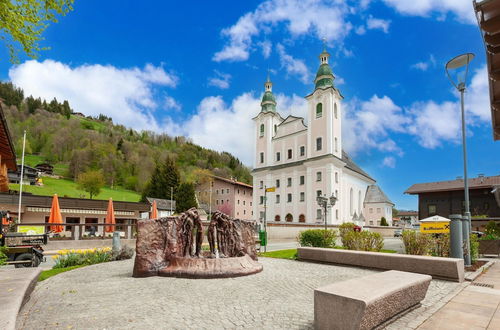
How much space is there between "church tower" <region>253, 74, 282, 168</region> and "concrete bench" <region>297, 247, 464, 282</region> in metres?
49.3

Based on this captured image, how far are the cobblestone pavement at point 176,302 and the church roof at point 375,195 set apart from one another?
59902 mm

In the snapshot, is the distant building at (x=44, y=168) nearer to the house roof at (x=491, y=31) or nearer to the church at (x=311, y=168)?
the church at (x=311, y=168)

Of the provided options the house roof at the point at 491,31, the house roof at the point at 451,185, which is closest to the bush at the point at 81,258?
the house roof at the point at 491,31

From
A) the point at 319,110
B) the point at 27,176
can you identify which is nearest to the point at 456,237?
the point at 319,110

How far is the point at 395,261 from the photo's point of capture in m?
9.73

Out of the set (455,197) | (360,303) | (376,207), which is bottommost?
(360,303)

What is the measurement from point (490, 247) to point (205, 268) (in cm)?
1460

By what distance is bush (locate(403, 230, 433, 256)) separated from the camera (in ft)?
38.1

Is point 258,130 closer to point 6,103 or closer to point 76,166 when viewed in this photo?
point 76,166

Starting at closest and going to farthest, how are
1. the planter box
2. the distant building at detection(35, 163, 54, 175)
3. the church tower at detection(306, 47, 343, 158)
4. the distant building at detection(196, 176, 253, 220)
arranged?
the planter box < the church tower at detection(306, 47, 343, 158) < the distant building at detection(196, 176, 253, 220) < the distant building at detection(35, 163, 54, 175)

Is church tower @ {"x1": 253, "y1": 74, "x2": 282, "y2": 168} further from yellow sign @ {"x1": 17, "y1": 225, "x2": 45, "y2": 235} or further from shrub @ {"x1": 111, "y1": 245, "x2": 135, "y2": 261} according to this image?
shrub @ {"x1": 111, "y1": 245, "x2": 135, "y2": 261}

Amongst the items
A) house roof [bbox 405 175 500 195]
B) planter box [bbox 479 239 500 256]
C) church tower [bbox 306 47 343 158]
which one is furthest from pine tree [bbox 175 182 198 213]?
planter box [bbox 479 239 500 256]

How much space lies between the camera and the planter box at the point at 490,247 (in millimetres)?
14975

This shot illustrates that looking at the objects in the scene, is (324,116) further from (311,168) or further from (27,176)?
(27,176)
